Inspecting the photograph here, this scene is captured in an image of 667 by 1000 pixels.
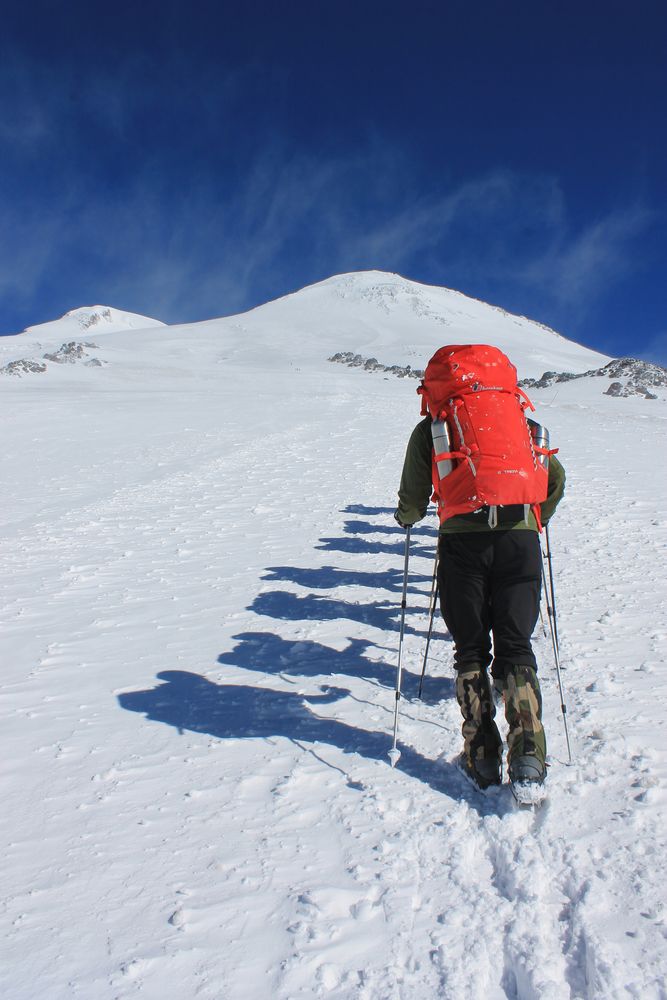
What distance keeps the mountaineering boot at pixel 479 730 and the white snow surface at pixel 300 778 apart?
0.09 m

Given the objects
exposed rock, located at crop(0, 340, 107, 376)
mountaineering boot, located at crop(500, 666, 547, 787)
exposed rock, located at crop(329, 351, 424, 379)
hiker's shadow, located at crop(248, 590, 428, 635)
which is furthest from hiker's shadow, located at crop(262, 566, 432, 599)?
exposed rock, located at crop(0, 340, 107, 376)

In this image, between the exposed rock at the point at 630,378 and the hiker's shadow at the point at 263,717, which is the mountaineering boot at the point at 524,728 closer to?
the hiker's shadow at the point at 263,717

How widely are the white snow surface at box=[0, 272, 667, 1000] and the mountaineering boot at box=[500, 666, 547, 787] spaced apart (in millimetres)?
165

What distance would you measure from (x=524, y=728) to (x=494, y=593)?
0.60 metres

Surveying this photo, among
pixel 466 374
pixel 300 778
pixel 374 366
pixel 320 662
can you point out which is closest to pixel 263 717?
pixel 300 778

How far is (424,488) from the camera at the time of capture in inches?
137

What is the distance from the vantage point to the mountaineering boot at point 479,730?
3.11 meters

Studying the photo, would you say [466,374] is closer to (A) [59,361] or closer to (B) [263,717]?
(B) [263,717]

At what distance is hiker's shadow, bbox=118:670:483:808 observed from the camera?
338cm

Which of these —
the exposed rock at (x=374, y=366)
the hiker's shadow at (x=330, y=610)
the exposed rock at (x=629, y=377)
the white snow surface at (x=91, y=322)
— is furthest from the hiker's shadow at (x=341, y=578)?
the white snow surface at (x=91, y=322)

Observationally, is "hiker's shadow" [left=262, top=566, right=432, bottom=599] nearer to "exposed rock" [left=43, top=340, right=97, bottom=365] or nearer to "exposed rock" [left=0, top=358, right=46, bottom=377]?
"exposed rock" [left=0, top=358, right=46, bottom=377]

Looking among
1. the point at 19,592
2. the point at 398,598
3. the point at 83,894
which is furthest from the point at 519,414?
the point at 19,592

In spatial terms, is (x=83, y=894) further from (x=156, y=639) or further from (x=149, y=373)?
(x=149, y=373)

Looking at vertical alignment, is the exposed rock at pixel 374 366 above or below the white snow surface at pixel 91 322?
below
